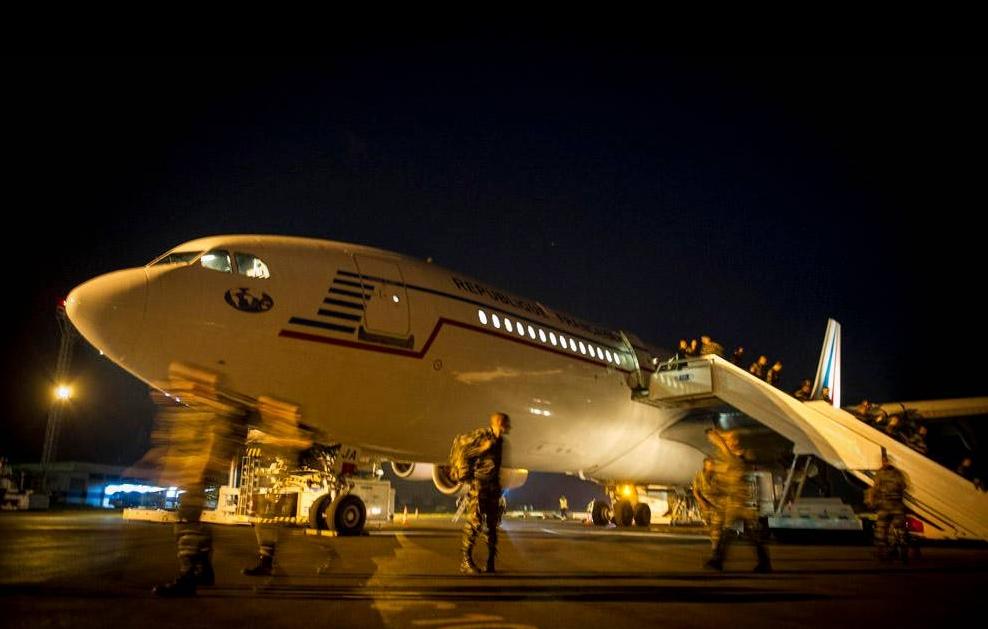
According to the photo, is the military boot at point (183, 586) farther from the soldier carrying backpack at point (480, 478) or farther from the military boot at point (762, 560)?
the military boot at point (762, 560)

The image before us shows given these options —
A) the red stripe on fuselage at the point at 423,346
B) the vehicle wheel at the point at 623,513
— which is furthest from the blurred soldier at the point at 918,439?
the red stripe on fuselage at the point at 423,346

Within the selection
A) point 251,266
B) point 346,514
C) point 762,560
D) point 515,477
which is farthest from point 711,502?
point 515,477

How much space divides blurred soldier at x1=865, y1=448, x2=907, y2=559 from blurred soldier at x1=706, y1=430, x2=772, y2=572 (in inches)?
125

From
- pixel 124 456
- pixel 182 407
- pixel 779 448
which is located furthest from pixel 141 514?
pixel 124 456

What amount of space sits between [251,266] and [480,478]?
15.4 feet

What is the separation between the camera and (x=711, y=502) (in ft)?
26.7

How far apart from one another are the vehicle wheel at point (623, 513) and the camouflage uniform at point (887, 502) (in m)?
11.9

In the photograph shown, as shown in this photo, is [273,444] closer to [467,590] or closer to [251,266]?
[467,590]

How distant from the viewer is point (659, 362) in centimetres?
1777

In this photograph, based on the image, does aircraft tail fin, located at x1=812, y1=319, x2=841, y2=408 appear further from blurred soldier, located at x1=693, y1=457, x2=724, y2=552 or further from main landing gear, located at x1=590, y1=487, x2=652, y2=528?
blurred soldier, located at x1=693, y1=457, x2=724, y2=552

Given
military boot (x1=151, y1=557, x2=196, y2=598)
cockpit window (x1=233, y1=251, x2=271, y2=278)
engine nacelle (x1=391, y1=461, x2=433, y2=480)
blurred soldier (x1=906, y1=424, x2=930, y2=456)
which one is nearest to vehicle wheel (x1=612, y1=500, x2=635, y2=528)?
blurred soldier (x1=906, y1=424, x2=930, y2=456)

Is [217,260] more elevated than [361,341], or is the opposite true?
[217,260]

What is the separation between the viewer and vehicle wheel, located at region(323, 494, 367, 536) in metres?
11.6

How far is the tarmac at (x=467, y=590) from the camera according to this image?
434cm
